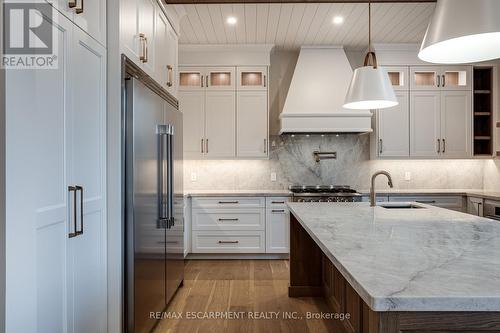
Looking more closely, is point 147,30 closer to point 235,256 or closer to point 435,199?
point 235,256

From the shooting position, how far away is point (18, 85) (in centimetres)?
126

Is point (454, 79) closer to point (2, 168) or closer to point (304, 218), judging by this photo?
point (304, 218)

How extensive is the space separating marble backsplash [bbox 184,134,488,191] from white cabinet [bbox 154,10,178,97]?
177 centimetres

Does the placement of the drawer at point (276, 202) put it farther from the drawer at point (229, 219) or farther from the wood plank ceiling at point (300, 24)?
the wood plank ceiling at point (300, 24)

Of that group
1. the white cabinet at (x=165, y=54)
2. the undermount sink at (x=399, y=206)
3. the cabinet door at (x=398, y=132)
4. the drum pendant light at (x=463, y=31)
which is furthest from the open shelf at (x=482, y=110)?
the white cabinet at (x=165, y=54)

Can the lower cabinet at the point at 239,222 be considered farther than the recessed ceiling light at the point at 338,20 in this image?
Yes

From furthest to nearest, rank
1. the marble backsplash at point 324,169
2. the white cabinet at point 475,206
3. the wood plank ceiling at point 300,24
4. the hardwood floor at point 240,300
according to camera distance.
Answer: the marble backsplash at point 324,169, the white cabinet at point 475,206, the wood plank ceiling at point 300,24, the hardwood floor at point 240,300

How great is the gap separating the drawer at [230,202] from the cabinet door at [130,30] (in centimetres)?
247

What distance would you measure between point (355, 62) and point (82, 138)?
437cm

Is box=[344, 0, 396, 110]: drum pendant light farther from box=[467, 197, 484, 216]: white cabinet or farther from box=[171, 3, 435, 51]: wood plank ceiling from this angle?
box=[467, 197, 484, 216]: white cabinet

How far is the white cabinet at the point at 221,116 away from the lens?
4.82m

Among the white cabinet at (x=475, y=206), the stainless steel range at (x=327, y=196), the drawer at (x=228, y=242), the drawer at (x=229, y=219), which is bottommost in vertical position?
the drawer at (x=228, y=242)

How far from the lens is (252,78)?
492 centimetres

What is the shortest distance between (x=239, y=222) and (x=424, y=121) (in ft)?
9.31
